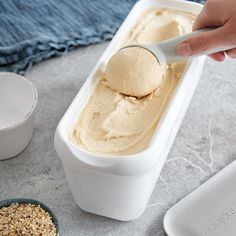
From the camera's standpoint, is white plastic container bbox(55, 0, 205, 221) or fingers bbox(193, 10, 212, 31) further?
fingers bbox(193, 10, 212, 31)

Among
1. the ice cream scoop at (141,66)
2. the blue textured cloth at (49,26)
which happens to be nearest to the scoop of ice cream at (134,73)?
the ice cream scoop at (141,66)

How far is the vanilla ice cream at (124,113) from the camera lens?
739mm

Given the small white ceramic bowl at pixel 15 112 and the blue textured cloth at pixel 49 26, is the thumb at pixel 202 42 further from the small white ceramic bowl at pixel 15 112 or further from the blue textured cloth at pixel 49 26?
the blue textured cloth at pixel 49 26

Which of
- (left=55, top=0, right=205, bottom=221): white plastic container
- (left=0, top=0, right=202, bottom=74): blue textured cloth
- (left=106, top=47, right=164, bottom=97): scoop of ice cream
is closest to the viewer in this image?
(left=55, top=0, right=205, bottom=221): white plastic container

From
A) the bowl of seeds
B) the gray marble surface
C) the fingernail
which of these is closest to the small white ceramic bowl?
the gray marble surface

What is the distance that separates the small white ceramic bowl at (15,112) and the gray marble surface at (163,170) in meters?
0.03

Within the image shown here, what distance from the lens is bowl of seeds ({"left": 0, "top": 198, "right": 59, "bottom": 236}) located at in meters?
0.73

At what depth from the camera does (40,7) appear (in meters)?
1.21

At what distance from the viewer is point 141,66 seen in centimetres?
80

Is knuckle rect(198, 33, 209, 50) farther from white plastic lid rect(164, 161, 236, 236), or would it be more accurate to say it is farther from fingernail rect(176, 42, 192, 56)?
white plastic lid rect(164, 161, 236, 236)

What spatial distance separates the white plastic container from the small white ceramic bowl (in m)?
0.14

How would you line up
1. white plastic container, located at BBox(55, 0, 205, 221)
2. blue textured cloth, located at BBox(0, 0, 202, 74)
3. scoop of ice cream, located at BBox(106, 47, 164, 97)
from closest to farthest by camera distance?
white plastic container, located at BBox(55, 0, 205, 221), scoop of ice cream, located at BBox(106, 47, 164, 97), blue textured cloth, located at BBox(0, 0, 202, 74)

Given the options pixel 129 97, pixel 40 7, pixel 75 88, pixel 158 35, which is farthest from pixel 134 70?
pixel 40 7

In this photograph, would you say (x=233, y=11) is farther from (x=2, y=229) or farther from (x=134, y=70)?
(x=2, y=229)
